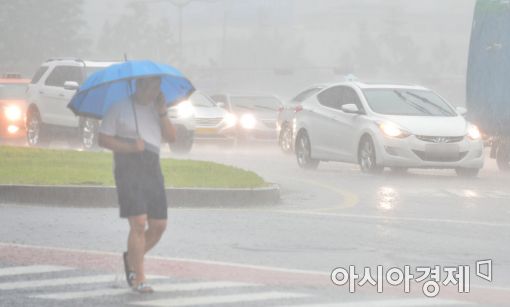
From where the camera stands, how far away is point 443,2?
7795 inches

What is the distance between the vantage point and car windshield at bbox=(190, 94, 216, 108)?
36.1 meters

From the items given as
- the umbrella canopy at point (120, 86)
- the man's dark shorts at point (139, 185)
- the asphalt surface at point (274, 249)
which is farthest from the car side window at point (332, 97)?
the man's dark shorts at point (139, 185)

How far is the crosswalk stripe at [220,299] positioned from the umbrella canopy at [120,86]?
155cm

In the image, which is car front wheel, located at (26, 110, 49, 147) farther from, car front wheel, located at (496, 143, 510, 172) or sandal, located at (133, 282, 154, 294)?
sandal, located at (133, 282, 154, 294)

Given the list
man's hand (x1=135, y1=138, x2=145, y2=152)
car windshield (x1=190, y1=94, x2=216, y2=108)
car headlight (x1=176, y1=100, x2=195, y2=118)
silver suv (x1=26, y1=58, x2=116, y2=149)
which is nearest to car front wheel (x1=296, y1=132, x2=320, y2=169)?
silver suv (x1=26, y1=58, x2=116, y2=149)

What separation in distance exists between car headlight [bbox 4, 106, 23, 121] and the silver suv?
280 centimetres

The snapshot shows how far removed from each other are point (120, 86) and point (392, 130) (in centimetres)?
1375

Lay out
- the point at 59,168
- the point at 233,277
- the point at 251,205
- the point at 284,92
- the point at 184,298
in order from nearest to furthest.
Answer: the point at 184,298 → the point at 233,277 → the point at 251,205 → the point at 59,168 → the point at 284,92

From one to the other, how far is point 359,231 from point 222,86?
130060mm

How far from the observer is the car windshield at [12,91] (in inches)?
1454

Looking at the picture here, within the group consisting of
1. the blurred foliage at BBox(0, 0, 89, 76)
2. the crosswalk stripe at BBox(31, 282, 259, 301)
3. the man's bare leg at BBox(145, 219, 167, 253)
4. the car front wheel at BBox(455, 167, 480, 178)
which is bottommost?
the blurred foliage at BBox(0, 0, 89, 76)

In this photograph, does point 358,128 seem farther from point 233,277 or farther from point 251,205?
point 233,277

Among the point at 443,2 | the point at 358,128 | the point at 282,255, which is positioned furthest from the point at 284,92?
the point at 282,255

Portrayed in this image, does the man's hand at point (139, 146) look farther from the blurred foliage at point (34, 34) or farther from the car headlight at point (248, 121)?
the blurred foliage at point (34, 34)
